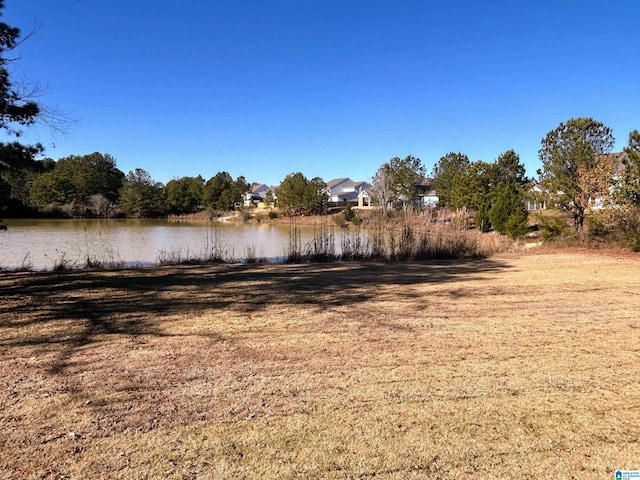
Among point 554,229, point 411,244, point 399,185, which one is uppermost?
point 399,185

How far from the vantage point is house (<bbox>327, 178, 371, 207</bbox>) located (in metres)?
62.6

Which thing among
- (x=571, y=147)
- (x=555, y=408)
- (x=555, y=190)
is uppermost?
(x=571, y=147)

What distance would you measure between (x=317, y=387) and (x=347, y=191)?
Result: 71579mm

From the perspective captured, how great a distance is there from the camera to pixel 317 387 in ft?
8.44

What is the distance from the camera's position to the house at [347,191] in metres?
62.6

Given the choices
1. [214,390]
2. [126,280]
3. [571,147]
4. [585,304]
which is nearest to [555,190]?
[571,147]

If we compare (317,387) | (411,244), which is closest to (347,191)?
(411,244)

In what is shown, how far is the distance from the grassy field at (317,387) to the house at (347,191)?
5777 cm

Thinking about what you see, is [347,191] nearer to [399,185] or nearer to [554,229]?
[399,185]

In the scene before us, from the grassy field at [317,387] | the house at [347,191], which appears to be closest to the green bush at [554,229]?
the grassy field at [317,387]

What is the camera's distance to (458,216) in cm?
1216

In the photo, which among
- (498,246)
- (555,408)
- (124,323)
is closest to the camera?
(555,408)

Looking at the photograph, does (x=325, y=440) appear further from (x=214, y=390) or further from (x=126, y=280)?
(x=126, y=280)

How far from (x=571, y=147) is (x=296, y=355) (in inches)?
693
